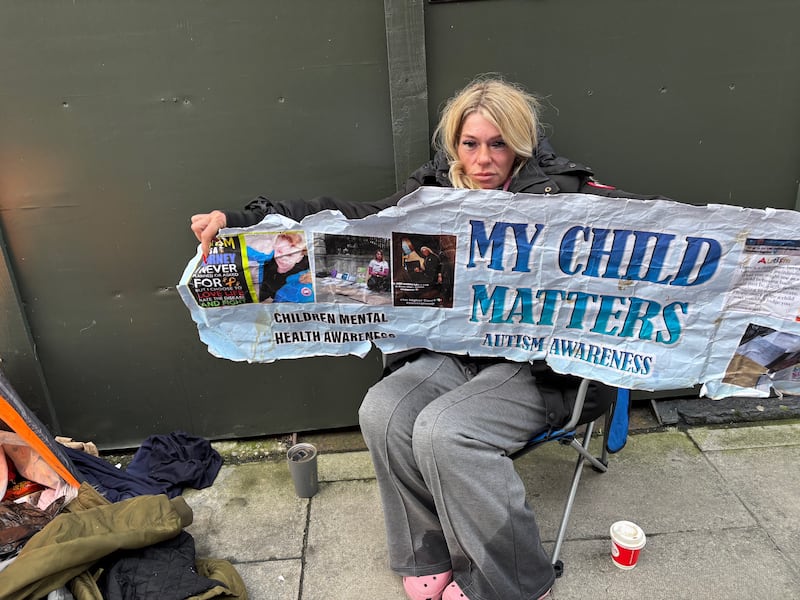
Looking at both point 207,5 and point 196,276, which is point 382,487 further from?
point 207,5

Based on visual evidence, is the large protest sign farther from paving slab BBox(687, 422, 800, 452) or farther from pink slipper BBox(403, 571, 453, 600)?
paving slab BBox(687, 422, 800, 452)

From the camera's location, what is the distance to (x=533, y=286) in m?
1.99

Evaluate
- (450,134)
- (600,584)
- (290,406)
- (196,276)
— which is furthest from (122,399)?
(600,584)

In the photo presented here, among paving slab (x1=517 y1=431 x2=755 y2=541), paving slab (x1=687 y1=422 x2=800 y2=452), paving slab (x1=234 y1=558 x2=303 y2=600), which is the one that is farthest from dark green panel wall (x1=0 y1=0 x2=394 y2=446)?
paving slab (x1=687 y1=422 x2=800 y2=452)

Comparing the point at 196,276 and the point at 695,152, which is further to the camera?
the point at 695,152

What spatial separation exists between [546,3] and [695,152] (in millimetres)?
999

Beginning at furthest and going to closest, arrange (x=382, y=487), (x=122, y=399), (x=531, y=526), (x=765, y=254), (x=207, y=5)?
(x=122, y=399)
(x=207, y=5)
(x=382, y=487)
(x=531, y=526)
(x=765, y=254)

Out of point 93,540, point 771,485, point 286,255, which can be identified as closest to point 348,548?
point 93,540

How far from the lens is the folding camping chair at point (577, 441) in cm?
204

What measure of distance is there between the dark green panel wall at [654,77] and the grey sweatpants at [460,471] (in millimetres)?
1264

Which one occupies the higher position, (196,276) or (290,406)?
(196,276)

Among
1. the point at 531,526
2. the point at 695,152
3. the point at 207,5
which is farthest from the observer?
the point at 695,152

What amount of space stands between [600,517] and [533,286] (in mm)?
1179

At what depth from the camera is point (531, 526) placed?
6.28ft
